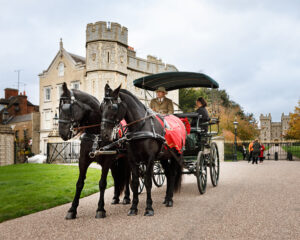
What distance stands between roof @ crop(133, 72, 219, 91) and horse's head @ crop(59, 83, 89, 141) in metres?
3.32

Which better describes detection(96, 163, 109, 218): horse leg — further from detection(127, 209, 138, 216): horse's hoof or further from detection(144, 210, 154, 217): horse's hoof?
detection(144, 210, 154, 217): horse's hoof

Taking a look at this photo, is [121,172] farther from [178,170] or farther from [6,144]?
[6,144]

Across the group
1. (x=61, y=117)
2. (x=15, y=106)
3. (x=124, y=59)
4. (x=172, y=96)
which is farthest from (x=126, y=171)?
(x=15, y=106)

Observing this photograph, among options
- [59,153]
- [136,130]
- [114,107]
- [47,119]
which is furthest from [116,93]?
[47,119]

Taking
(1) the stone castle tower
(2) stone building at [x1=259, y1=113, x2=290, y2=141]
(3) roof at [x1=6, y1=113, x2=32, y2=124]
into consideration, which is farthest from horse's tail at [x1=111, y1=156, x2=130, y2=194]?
(2) stone building at [x1=259, y1=113, x2=290, y2=141]

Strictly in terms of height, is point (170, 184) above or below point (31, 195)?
above

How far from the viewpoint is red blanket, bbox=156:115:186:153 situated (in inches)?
251

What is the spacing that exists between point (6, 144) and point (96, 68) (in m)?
13.8

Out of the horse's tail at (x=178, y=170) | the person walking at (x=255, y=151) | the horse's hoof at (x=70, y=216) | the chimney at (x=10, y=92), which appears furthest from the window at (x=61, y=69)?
the horse's hoof at (x=70, y=216)

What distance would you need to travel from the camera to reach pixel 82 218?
17.4ft

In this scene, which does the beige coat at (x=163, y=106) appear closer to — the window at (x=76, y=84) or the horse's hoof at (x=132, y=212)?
the horse's hoof at (x=132, y=212)

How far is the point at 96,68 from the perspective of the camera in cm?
2962

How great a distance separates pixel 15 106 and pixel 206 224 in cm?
5063

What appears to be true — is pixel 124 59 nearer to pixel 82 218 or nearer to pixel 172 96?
pixel 172 96
